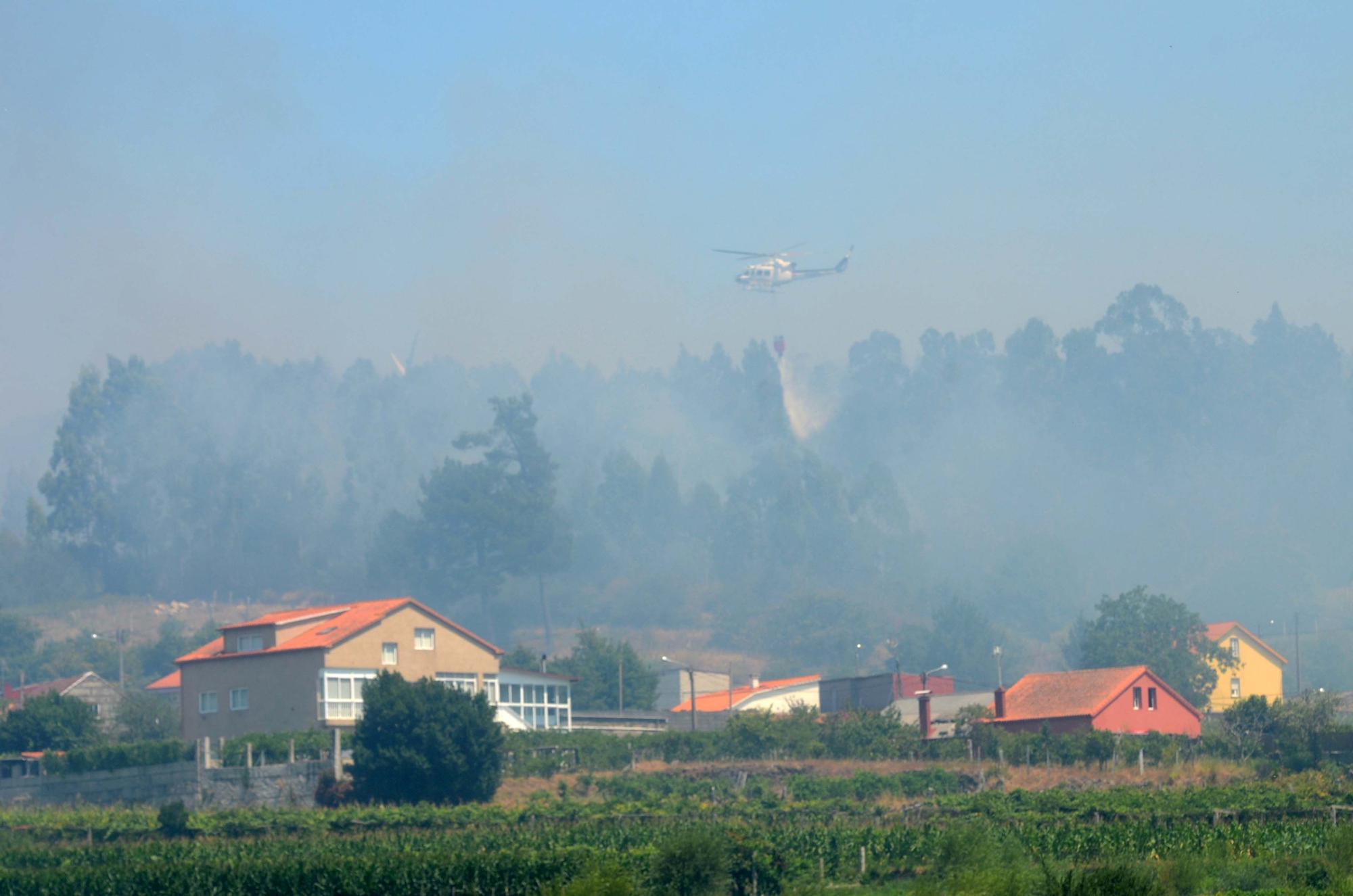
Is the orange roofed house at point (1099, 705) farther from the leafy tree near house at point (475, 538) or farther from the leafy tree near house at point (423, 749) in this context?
the leafy tree near house at point (475, 538)

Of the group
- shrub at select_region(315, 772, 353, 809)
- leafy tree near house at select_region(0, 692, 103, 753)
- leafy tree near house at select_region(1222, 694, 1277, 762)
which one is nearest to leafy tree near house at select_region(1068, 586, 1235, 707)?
leafy tree near house at select_region(1222, 694, 1277, 762)

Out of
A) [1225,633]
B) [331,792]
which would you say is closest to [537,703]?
[331,792]

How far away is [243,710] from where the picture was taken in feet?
236

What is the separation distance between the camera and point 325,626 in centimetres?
7538

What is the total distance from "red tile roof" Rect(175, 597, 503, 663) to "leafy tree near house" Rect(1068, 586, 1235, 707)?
52.6 m

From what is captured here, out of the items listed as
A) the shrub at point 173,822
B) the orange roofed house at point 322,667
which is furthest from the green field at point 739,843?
the orange roofed house at point 322,667

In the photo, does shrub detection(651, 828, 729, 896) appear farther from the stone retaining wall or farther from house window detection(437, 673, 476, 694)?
house window detection(437, 673, 476, 694)

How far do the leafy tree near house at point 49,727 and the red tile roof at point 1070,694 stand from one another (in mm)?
44282

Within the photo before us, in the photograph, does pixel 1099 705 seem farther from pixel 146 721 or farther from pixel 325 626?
pixel 146 721

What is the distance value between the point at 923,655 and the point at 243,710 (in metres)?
82.4

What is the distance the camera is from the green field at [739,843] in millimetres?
32750

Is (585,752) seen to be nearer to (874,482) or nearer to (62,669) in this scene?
(62,669)

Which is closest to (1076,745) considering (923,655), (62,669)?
(923,655)

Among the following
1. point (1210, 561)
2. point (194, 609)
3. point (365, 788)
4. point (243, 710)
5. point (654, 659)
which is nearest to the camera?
point (365, 788)
